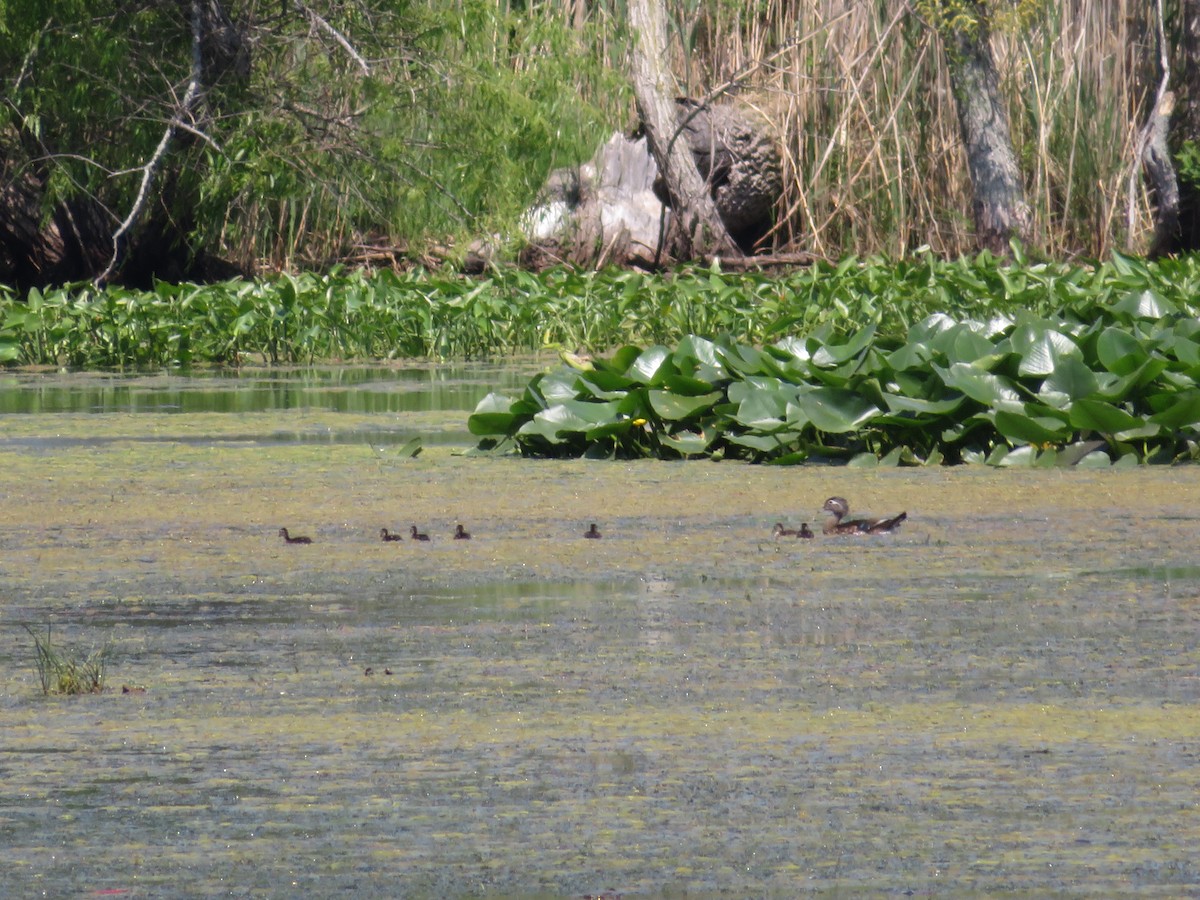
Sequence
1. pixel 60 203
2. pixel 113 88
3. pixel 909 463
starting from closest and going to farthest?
pixel 909 463 < pixel 113 88 < pixel 60 203

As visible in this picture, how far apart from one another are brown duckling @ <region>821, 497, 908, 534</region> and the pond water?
41mm

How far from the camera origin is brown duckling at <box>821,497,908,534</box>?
413 centimetres

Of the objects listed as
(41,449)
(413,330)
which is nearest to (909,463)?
(41,449)

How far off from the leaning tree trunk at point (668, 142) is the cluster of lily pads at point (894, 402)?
813 centimetres

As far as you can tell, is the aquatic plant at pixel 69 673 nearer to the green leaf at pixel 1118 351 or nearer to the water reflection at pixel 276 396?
the water reflection at pixel 276 396

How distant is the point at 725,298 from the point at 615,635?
20.7ft

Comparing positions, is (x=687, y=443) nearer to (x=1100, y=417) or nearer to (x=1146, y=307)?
(x=1100, y=417)

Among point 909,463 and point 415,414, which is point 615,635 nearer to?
point 909,463

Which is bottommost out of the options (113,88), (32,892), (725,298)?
(32,892)

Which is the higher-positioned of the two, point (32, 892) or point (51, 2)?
point (51, 2)

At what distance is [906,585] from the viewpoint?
3568 mm

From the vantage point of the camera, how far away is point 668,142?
13.8 m

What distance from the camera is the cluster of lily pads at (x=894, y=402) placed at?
521 cm

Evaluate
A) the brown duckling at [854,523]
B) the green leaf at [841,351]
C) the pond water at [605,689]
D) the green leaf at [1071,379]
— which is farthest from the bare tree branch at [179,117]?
the brown duckling at [854,523]
